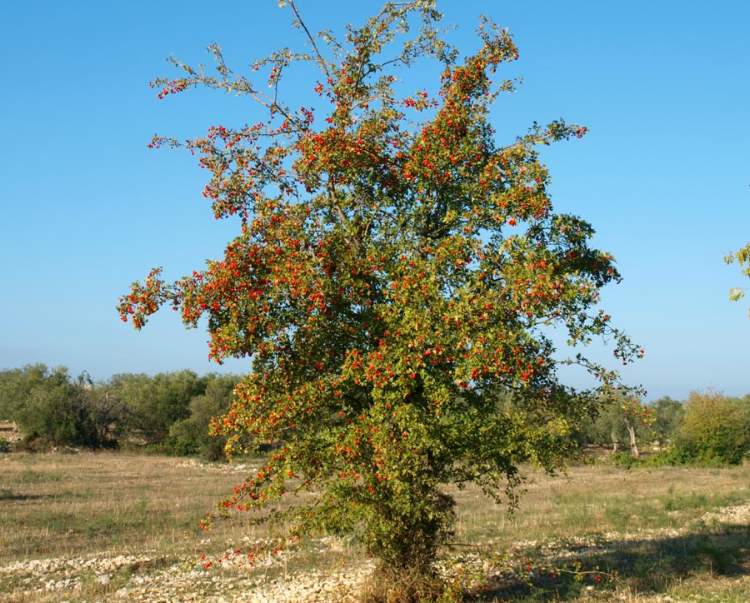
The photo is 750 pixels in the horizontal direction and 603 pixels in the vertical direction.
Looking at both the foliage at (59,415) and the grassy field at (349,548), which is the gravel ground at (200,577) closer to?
the grassy field at (349,548)

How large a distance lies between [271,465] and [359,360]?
2.78 metres

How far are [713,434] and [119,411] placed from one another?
195 ft

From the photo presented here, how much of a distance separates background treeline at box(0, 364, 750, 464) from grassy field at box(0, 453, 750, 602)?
61.4 feet

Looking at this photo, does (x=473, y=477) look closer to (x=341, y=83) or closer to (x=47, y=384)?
(x=341, y=83)

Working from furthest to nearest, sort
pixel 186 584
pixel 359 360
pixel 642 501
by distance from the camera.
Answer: pixel 642 501, pixel 186 584, pixel 359 360

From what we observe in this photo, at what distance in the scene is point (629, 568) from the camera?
18359 mm

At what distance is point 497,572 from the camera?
17766 mm

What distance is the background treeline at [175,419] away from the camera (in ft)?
204

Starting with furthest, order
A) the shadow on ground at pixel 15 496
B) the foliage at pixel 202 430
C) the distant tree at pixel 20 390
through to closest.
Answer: the distant tree at pixel 20 390 < the foliage at pixel 202 430 < the shadow on ground at pixel 15 496

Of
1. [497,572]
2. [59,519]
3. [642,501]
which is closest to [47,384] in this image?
[59,519]

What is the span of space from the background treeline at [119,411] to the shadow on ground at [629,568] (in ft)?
172

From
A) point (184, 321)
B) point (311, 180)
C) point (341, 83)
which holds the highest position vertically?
point (341, 83)

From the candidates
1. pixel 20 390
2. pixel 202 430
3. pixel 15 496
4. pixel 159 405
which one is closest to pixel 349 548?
pixel 15 496

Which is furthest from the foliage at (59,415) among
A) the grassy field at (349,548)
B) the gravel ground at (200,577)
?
the gravel ground at (200,577)
